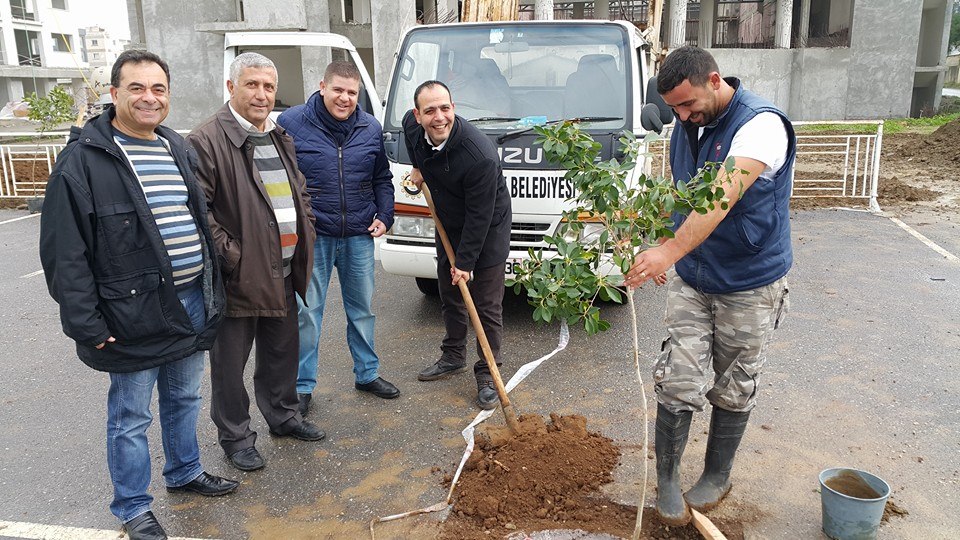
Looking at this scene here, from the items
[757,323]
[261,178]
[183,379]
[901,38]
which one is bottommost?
[183,379]

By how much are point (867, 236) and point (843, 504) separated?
22.1ft

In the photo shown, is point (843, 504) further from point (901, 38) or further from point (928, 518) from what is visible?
point (901, 38)

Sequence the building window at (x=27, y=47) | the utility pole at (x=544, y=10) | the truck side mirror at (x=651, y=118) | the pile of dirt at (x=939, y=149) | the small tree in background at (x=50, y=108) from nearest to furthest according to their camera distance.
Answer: the truck side mirror at (x=651, y=118)
the small tree in background at (x=50, y=108)
the pile of dirt at (x=939, y=149)
the utility pole at (x=544, y=10)
the building window at (x=27, y=47)

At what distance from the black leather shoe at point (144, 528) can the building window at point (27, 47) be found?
5349cm

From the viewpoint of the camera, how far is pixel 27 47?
158ft

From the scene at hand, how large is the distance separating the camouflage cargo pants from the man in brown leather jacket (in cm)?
189

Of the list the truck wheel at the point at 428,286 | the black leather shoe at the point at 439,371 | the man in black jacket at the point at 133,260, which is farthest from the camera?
the truck wheel at the point at 428,286

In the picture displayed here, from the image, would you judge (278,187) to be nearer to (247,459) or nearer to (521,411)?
(247,459)

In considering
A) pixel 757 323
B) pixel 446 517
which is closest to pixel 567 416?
pixel 446 517

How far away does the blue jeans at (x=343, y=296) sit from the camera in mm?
4184

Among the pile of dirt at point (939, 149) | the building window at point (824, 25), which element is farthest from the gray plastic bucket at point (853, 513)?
the building window at point (824, 25)

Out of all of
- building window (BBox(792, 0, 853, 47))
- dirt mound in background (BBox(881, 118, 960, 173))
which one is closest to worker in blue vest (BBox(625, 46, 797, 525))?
dirt mound in background (BBox(881, 118, 960, 173))

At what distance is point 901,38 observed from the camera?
2534 centimetres

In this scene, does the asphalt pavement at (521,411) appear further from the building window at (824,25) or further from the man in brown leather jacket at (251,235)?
the building window at (824,25)
